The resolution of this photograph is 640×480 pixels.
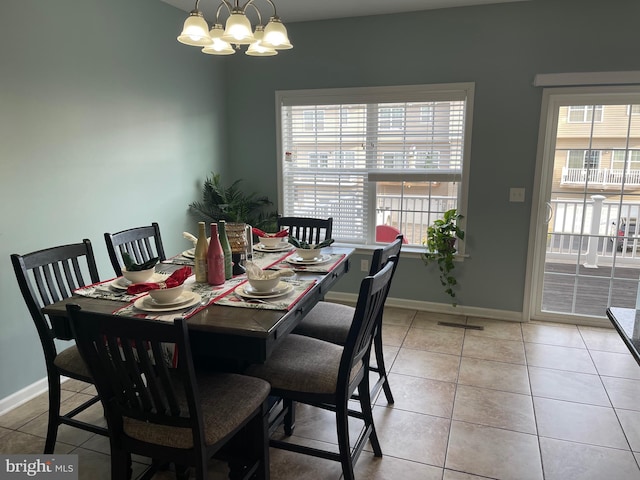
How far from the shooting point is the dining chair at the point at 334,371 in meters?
1.80

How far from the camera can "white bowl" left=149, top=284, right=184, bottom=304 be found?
1.79 m

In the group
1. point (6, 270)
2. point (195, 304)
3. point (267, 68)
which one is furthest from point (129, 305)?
point (267, 68)

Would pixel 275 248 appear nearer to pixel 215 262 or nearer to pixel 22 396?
pixel 215 262

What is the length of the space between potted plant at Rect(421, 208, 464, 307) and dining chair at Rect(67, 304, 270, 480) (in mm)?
2467

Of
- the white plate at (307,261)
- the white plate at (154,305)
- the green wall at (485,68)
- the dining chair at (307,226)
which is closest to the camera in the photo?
the white plate at (154,305)

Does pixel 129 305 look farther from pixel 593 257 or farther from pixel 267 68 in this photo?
pixel 593 257

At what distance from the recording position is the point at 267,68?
422 centimetres

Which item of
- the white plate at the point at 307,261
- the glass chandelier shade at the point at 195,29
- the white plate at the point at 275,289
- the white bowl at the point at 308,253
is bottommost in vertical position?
the white plate at the point at 275,289

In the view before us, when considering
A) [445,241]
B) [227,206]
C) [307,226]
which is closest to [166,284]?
[307,226]

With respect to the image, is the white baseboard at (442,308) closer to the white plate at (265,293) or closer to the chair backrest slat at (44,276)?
the white plate at (265,293)

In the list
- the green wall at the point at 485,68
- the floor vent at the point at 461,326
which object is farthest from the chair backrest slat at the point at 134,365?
the green wall at the point at 485,68

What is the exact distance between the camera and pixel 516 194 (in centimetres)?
371

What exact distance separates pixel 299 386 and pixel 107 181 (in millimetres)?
2094

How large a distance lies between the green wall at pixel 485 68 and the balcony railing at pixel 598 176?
30 centimetres
